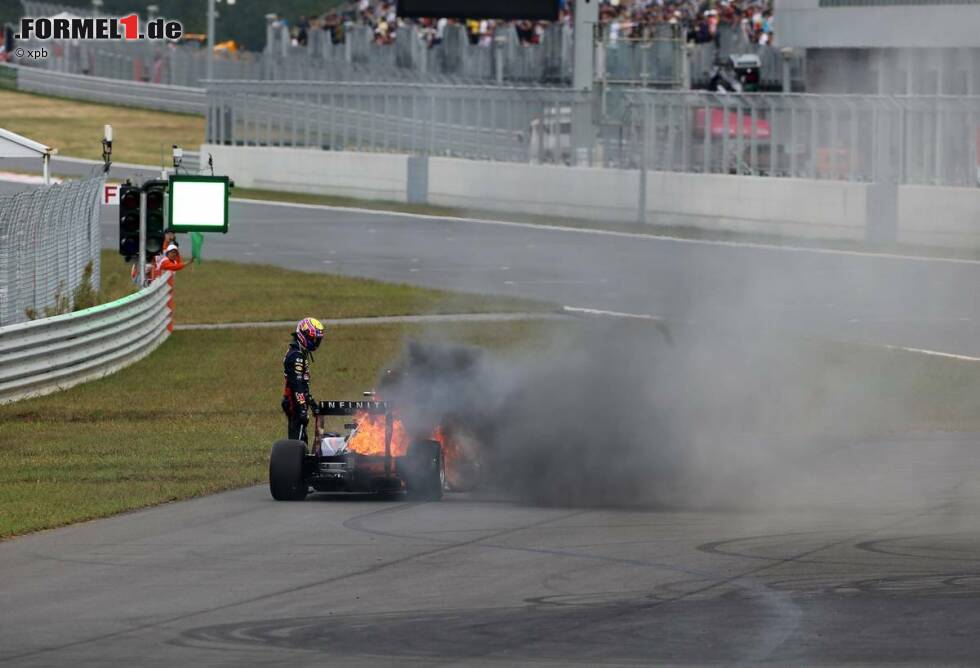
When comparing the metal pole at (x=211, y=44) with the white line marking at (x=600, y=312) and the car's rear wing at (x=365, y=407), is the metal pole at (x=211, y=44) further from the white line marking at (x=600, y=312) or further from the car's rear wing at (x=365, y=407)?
the car's rear wing at (x=365, y=407)

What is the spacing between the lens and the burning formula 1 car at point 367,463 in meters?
17.0

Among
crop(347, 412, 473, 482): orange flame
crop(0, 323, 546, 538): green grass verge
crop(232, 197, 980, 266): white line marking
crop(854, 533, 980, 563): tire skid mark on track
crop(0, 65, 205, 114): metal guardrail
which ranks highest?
crop(0, 65, 205, 114): metal guardrail

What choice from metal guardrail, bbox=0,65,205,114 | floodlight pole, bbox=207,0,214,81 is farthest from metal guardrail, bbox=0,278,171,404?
metal guardrail, bbox=0,65,205,114

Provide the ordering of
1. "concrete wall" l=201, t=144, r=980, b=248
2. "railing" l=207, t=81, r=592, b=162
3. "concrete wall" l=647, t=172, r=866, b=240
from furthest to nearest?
"railing" l=207, t=81, r=592, b=162 → "concrete wall" l=647, t=172, r=866, b=240 → "concrete wall" l=201, t=144, r=980, b=248

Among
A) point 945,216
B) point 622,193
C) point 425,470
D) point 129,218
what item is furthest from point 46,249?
point 622,193

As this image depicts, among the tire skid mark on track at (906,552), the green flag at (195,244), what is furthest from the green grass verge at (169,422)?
the green flag at (195,244)

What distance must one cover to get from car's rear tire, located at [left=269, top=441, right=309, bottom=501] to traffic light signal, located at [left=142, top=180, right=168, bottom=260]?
12.1 meters

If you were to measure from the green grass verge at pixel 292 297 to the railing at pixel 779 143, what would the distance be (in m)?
7.66

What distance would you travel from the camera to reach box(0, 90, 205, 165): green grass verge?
71.4 metres

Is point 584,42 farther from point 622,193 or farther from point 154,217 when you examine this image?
point 154,217

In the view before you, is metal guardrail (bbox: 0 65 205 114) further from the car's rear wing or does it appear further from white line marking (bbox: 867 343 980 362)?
the car's rear wing

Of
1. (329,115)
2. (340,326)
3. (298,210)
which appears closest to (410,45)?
(329,115)

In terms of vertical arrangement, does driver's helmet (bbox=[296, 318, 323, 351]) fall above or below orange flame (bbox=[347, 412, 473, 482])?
above

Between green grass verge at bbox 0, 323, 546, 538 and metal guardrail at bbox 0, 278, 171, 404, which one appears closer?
green grass verge at bbox 0, 323, 546, 538
